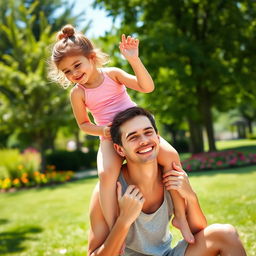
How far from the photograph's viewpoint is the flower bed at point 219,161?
1344 centimetres

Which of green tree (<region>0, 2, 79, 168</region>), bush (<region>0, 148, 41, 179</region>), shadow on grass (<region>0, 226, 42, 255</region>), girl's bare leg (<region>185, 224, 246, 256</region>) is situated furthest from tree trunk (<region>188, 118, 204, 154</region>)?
girl's bare leg (<region>185, 224, 246, 256</region>)

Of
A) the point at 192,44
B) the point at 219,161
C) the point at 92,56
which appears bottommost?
the point at 219,161

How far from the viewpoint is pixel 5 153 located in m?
15.4

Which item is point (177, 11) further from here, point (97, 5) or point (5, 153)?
point (5, 153)

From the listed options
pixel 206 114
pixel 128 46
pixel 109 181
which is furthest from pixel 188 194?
pixel 206 114

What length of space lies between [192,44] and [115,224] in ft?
40.6

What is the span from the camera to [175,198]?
2834mm

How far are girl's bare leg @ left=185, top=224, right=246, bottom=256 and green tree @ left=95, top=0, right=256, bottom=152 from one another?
11.1 metres

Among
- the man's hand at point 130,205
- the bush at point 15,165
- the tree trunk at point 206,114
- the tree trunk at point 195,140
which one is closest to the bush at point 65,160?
the bush at point 15,165

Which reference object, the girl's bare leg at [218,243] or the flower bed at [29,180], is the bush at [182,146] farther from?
the girl's bare leg at [218,243]

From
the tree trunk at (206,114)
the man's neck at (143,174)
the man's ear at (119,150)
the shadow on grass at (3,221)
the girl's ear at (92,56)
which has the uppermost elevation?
the girl's ear at (92,56)

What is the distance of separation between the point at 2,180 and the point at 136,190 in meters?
13.8

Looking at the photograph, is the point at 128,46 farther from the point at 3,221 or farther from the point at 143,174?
the point at 3,221

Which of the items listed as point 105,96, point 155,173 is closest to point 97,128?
point 105,96
